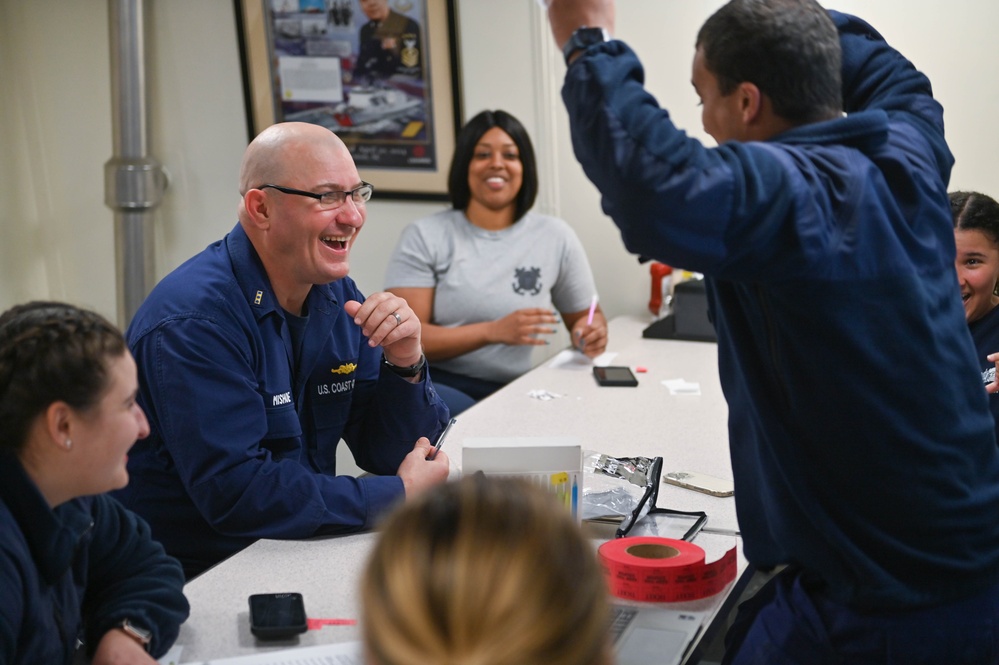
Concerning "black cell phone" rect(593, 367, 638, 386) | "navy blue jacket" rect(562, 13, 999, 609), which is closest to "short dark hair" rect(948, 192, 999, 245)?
"navy blue jacket" rect(562, 13, 999, 609)

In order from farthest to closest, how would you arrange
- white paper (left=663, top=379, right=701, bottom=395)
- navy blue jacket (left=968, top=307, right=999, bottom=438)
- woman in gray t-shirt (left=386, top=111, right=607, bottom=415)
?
woman in gray t-shirt (left=386, top=111, right=607, bottom=415) < white paper (left=663, top=379, right=701, bottom=395) < navy blue jacket (left=968, top=307, right=999, bottom=438)

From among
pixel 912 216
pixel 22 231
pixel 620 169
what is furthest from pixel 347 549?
pixel 22 231

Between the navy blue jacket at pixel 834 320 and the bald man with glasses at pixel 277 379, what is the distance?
28.9 inches

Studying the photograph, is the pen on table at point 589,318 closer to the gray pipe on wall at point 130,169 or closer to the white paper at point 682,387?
the white paper at point 682,387

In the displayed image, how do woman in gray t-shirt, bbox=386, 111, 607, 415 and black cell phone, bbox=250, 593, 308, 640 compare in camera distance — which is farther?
woman in gray t-shirt, bbox=386, 111, 607, 415

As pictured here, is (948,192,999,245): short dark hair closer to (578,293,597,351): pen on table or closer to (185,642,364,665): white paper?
(578,293,597,351): pen on table

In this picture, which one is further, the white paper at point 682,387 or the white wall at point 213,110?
the white wall at point 213,110

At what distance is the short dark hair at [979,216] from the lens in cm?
212

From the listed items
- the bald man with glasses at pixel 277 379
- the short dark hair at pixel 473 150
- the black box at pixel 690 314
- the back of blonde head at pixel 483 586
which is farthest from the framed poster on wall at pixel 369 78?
the back of blonde head at pixel 483 586

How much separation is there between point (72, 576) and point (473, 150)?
7.75 ft

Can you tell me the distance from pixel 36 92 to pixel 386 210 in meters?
1.71

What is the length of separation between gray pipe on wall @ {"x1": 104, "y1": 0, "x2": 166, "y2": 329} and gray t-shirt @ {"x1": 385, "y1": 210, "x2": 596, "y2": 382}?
4.67 ft

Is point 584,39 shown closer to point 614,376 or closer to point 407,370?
point 407,370

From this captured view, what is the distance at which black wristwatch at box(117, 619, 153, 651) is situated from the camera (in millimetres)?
1376
